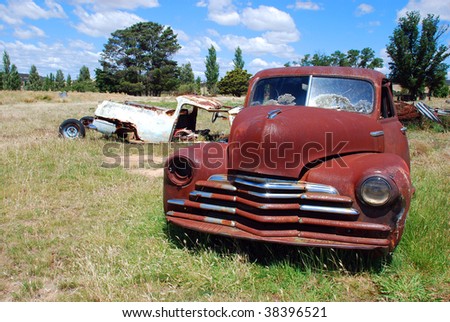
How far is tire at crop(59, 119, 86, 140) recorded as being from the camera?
995cm

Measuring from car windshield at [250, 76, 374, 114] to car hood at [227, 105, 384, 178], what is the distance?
37cm

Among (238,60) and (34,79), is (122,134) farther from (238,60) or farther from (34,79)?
(34,79)

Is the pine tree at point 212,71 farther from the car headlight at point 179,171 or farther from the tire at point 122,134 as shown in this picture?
the car headlight at point 179,171

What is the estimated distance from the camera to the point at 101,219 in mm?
4539

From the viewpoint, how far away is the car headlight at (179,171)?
356cm

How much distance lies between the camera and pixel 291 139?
319 centimetres

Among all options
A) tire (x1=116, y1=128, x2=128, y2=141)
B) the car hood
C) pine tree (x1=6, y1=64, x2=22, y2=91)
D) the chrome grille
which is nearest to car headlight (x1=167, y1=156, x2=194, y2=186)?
the chrome grille

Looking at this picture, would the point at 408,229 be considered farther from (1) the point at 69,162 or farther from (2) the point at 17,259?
(1) the point at 69,162

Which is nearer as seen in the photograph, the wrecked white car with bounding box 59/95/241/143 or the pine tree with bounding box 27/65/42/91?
the wrecked white car with bounding box 59/95/241/143

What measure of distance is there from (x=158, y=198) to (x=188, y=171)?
186 centimetres

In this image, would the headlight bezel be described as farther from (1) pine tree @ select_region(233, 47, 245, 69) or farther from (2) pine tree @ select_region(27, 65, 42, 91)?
(2) pine tree @ select_region(27, 65, 42, 91)

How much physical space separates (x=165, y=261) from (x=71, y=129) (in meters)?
7.82

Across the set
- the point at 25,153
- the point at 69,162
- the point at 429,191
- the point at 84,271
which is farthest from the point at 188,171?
the point at 25,153
